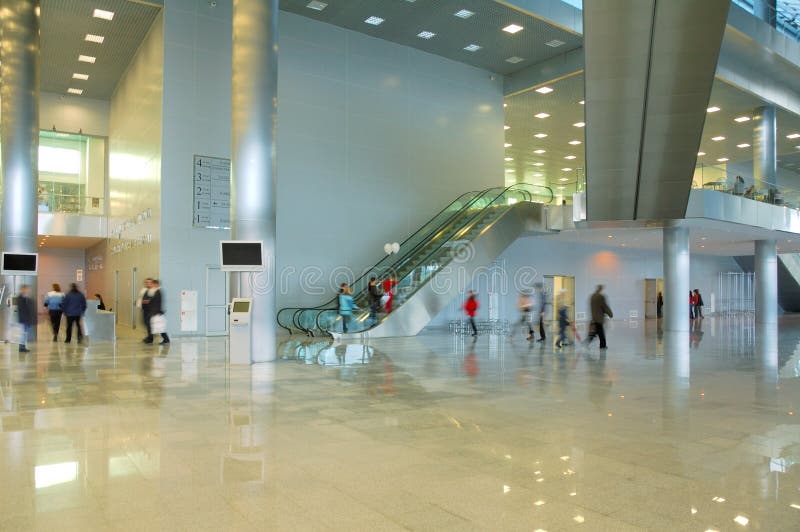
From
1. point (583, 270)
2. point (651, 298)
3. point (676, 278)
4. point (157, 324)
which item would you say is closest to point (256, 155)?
point (157, 324)

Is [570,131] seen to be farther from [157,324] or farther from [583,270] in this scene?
[157,324]

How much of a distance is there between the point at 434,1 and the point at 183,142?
9335 mm

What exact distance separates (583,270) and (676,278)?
31.6 feet

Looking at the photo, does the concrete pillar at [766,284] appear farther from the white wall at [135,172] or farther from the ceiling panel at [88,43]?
the ceiling panel at [88,43]

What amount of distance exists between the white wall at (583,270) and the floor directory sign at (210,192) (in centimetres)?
920

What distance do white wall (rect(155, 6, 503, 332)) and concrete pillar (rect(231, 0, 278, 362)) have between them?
7196mm

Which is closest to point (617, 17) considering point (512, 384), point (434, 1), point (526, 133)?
point (512, 384)

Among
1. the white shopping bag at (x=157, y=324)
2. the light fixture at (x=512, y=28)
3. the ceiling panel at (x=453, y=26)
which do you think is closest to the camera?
the white shopping bag at (x=157, y=324)

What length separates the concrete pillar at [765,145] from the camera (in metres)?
27.8

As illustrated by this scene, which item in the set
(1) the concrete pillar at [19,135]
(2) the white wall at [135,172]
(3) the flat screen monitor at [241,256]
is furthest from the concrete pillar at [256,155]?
(1) the concrete pillar at [19,135]

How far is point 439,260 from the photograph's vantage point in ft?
69.9

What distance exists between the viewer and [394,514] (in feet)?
14.0

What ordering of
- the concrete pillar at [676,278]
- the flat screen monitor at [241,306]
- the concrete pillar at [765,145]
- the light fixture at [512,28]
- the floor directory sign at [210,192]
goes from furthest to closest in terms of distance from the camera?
the concrete pillar at [765,145]
the concrete pillar at [676,278]
the light fixture at [512,28]
the floor directory sign at [210,192]
the flat screen monitor at [241,306]

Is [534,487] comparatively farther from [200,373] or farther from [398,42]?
[398,42]
